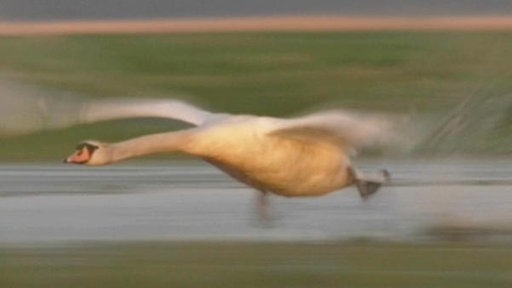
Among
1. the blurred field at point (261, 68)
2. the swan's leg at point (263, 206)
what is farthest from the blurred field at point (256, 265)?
the blurred field at point (261, 68)

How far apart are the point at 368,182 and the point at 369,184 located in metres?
Answer: 0.01

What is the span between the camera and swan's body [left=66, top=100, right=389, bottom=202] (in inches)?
316

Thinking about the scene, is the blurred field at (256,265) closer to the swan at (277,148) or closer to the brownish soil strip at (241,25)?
the swan at (277,148)

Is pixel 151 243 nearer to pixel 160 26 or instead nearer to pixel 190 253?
pixel 190 253

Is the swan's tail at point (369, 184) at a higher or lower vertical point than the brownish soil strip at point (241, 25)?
lower

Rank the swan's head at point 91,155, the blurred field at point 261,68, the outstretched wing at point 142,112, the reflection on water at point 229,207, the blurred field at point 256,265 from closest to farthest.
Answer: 1. the blurred field at point 256,265
2. the reflection on water at point 229,207
3. the swan's head at point 91,155
4. the outstretched wing at point 142,112
5. the blurred field at point 261,68

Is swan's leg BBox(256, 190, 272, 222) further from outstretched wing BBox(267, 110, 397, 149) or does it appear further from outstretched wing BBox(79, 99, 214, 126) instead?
outstretched wing BBox(79, 99, 214, 126)

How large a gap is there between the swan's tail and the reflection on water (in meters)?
0.07

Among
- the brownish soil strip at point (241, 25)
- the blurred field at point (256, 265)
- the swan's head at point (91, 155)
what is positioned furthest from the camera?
the brownish soil strip at point (241, 25)

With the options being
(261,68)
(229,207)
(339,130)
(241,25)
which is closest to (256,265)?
(339,130)

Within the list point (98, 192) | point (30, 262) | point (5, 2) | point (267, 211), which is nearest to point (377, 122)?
point (267, 211)

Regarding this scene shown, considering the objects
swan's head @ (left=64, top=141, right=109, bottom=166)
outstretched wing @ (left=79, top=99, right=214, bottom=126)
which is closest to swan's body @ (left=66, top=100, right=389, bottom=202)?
swan's head @ (left=64, top=141, right=109, bottom=166)

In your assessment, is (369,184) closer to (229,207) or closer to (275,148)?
(275,148)

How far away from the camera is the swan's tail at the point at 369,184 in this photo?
823cm
